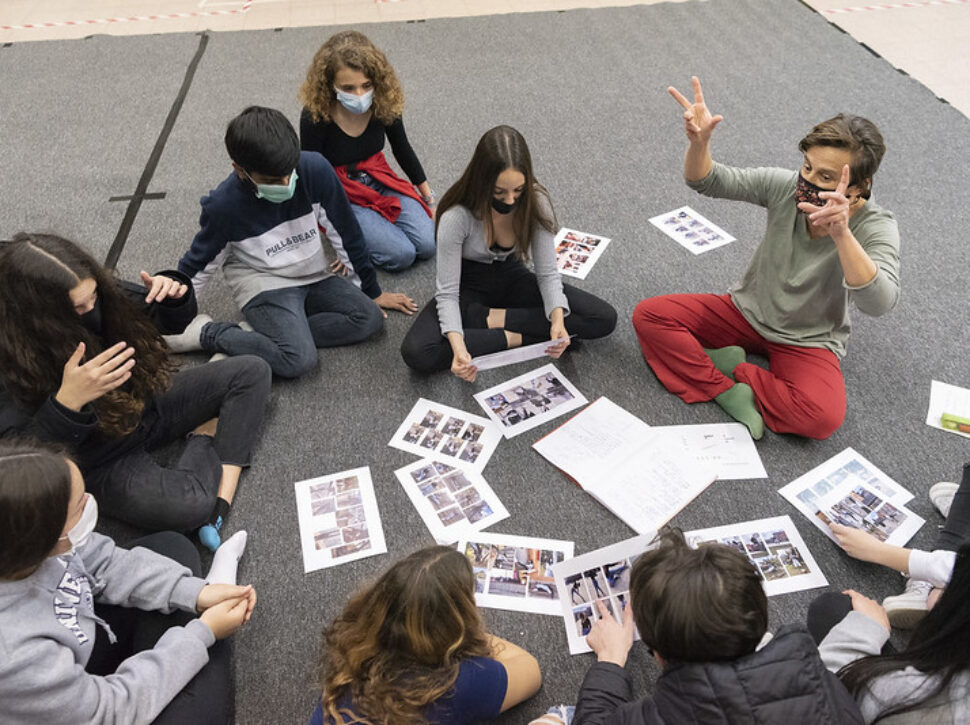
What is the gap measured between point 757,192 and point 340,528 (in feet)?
5.28

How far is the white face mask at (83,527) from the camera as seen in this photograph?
1.45 meters

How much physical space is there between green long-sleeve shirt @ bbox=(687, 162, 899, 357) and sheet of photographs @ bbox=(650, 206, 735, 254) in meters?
0.67

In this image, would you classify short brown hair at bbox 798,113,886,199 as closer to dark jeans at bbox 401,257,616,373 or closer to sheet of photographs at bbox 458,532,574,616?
dark jeans at bbox 401,257,616,373

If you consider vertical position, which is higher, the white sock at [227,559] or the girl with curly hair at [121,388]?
the girl with curly hair at [121,388]

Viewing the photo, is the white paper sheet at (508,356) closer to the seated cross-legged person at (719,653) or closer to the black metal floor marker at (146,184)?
the seated cross-legged person at (719,653)

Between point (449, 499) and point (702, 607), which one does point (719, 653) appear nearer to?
point (702, 607)

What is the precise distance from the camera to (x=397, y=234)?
2.86 meters

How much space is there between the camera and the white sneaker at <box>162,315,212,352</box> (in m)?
2.44

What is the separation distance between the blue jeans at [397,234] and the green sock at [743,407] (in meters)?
1.33

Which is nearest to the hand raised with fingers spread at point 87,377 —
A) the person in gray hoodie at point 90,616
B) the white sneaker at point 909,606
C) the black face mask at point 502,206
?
the person in gray hoodie at point 90,616

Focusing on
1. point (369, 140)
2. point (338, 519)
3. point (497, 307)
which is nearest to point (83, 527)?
point (338, 519)

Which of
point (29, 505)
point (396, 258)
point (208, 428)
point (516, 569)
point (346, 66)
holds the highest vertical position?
point (346, 66)

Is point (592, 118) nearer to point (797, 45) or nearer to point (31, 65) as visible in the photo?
point (797, 45)

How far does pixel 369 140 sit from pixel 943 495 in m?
2.32
